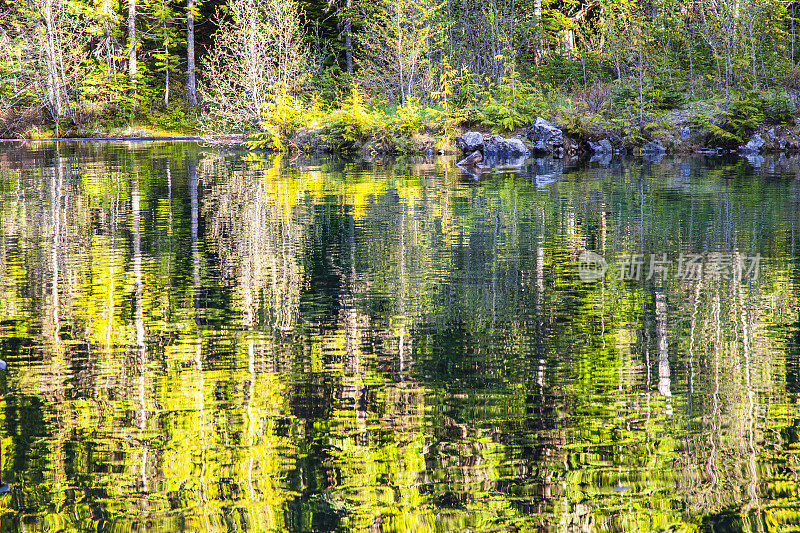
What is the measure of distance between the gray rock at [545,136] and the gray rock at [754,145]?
587 centimetres

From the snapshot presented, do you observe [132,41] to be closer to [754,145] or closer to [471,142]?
[471,142]

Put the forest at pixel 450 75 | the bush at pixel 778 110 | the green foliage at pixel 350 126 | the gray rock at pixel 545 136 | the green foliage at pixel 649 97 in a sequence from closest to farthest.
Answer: the bush at pixel 778 110
the gray rock at pixel 545 136
the green foliage at pixel 350 126
the forest at pixel 450 75
the green foliage at pixel 649 97

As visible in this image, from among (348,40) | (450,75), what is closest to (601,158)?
(450,75)

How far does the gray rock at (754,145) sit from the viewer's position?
27000mm

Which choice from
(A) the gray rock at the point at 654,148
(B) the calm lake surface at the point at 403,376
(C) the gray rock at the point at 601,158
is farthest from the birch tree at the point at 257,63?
(B) the calm lake surface at the point at 403,376

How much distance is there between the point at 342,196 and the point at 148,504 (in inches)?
500

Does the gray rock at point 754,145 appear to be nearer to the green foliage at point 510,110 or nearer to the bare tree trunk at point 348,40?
the green foliage at point 510,110

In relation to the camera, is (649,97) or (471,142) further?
(649,97)

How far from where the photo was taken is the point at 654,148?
2812 centimetres

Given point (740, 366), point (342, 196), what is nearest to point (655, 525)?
point (740, 366)

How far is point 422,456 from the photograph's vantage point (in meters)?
4.39

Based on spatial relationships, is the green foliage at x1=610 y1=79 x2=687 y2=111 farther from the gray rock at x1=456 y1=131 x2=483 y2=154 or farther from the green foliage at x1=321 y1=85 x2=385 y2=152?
the green foliage at x1=321 y1=85 x2=385 y2=152

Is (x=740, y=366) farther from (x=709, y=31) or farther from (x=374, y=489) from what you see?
(x=709, y=31)

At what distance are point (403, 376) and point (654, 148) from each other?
24.6m
